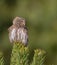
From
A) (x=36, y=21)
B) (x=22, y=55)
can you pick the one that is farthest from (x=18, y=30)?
(x=36, y=21)

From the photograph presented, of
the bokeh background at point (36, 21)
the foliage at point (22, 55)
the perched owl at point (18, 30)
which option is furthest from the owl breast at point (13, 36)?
the bokeh background at point (36, 21)

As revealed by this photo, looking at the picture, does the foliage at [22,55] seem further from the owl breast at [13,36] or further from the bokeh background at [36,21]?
the bokeh background at [36,21]

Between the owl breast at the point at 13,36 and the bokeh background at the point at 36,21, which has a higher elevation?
the owl breast at the point at 13,36

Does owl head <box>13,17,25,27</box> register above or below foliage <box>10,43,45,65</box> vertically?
above

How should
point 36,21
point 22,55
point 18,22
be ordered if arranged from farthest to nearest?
1. point 36,21
2. point 18,22
3. point 22,55

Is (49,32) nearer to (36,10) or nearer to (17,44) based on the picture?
(36,10)

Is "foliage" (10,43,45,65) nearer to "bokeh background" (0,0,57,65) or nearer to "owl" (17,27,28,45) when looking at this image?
"owl" (17,27,28,45)

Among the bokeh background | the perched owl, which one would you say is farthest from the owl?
the bokeh background

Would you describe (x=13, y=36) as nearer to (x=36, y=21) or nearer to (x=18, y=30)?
(x=18, y=30)

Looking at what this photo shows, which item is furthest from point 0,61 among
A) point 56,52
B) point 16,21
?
point 56,52
